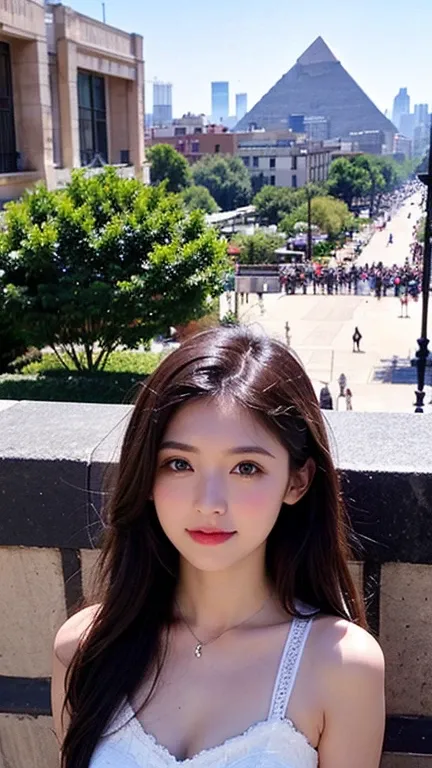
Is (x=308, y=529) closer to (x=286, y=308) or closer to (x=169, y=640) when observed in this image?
(x=169, y=640)

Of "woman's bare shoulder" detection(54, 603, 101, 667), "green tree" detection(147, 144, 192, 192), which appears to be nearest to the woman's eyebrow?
"woman's bare shoulder" detection(54, 603, 101, 667)

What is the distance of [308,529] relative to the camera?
1.92m

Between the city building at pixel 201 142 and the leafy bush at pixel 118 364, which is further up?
the city building at pixel 201 142

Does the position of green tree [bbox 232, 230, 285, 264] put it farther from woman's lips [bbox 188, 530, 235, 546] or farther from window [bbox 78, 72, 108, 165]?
→ woman's lips [bbox 188, 530, 235, 546]

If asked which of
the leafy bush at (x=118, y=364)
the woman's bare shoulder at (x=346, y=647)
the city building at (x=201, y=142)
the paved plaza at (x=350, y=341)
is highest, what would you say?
the city building at (x=201, y=142)

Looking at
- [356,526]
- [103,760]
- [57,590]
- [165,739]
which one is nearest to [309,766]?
[165,739]

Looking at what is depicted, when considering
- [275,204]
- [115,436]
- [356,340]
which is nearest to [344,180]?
[275,204]

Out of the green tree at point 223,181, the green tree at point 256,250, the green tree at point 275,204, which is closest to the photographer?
the green tree at point 256,250

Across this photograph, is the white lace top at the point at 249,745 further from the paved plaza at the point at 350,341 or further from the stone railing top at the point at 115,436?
the paved plaza at the point at 350,341

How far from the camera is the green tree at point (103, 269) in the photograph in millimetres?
17469

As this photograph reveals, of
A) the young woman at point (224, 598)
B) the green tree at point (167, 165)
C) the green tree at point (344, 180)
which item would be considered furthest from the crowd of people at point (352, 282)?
the green tree at point (344, 180)

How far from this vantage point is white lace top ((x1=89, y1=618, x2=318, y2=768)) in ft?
5.35

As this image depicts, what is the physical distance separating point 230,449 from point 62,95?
37502 millimetres

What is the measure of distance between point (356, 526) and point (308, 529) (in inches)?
8.4
